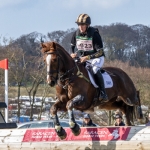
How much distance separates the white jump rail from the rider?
→ 1.18 metres

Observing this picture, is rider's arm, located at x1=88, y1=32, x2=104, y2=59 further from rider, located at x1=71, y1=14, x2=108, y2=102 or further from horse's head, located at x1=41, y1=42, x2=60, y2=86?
horse's head, located at x1=41, y1=42, x2=60, y2=86

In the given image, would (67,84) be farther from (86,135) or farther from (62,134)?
(86,135)

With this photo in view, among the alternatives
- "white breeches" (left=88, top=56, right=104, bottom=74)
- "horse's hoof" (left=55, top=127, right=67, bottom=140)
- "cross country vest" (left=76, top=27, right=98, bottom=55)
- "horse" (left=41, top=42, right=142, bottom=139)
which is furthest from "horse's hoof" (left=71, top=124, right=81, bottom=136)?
"cross country vest" (left=76, top=27, right=98, bottom=55)

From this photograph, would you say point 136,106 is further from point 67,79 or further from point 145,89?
point 145,89

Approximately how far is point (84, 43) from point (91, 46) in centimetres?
17

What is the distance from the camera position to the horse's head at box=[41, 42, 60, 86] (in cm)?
829

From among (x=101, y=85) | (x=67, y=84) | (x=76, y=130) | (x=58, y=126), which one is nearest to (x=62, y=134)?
(x=58, y=126)

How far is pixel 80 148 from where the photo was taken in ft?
28.7

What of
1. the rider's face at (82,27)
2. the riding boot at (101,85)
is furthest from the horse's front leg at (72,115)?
the rider's face at (82,27)

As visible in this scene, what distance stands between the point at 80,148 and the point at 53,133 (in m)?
0.74

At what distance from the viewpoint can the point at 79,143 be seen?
A: 8797 mm

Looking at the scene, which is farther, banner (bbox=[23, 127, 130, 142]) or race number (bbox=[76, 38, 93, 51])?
race number (bbox=[76, 38, 93, 51])

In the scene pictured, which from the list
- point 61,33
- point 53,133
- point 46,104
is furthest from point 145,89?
point 61,33

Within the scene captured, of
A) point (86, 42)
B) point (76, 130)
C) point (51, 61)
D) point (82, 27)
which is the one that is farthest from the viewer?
point (86, 42)
